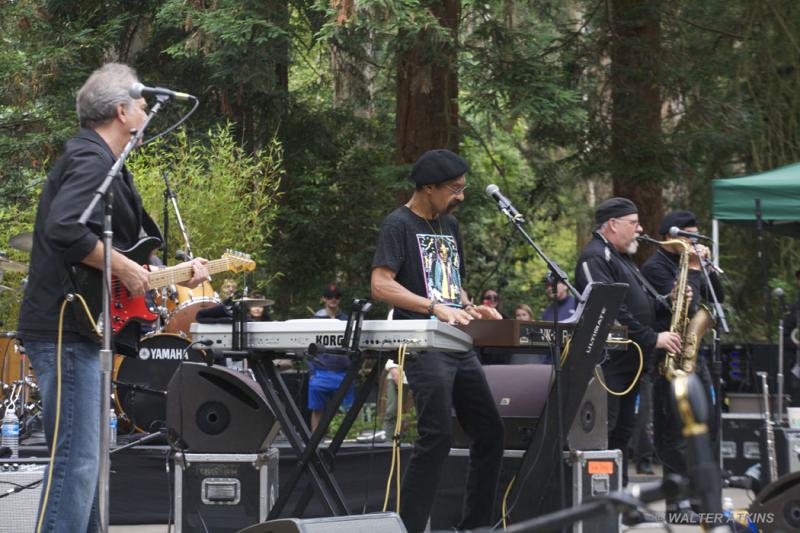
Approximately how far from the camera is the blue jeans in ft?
14.6

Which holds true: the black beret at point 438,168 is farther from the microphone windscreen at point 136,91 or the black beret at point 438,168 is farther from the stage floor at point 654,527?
the stage floor at point 654,527

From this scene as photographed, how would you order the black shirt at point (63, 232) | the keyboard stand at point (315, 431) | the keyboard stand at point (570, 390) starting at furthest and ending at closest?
the keyboard stand at point (570, 390), the keyboard stand at point (315, 431), the black shirt at point (63, 232)

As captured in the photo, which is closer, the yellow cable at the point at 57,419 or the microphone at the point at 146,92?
the yellow cable at the point at 57,419

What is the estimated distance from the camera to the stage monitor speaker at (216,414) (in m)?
5.78

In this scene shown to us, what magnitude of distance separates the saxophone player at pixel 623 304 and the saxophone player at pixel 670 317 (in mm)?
298

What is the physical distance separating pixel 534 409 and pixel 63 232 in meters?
3.07

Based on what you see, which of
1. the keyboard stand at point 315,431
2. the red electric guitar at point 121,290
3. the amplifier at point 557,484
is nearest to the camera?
the red electric guitar at point 121,290

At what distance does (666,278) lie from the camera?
8.24m

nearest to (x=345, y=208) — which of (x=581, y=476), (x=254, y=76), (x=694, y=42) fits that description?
(x=254, y=76)

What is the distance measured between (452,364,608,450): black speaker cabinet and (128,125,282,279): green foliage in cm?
575

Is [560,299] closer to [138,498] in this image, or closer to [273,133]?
[273,133]

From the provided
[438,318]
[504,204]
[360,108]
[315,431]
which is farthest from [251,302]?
[360,108]

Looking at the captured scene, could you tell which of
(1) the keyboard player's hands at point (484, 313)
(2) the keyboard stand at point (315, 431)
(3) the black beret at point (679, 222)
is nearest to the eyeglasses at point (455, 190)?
(1) the keyboard player's hands at point (484, 313)

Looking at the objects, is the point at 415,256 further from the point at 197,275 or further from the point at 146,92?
the point at 146,92
